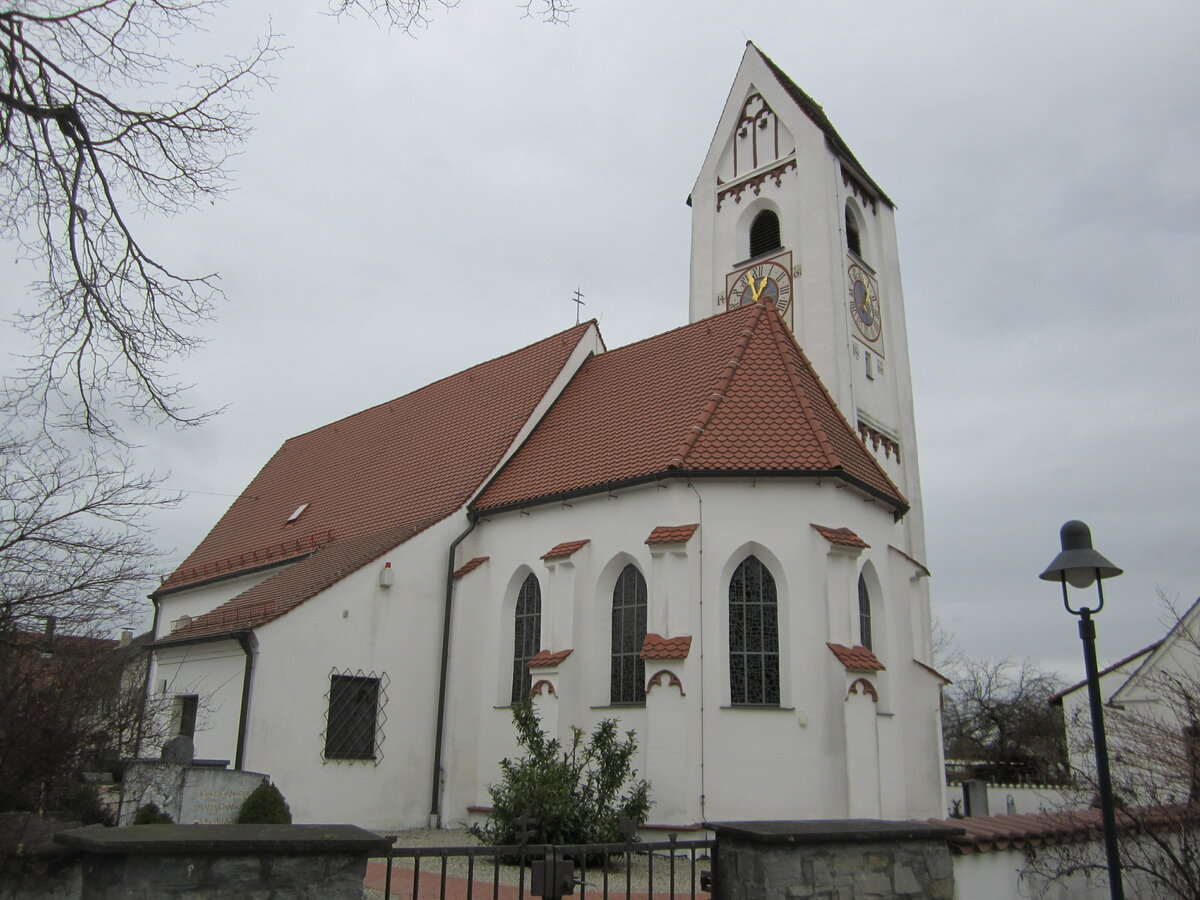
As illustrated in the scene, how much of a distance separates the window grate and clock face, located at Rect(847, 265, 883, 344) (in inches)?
526

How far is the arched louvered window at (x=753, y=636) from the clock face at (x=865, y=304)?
10.5 m

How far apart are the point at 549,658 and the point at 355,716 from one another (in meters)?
3.19

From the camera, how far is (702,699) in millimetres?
13188

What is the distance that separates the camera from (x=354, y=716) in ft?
49.7

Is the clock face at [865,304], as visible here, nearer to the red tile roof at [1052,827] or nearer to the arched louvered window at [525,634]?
the arched louvered window at [525,634]

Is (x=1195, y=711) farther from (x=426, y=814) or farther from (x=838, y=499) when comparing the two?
(x=426, y=814)

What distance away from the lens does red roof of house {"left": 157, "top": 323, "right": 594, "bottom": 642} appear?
1712 cm

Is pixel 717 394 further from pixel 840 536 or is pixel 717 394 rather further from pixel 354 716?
pixel 354 716

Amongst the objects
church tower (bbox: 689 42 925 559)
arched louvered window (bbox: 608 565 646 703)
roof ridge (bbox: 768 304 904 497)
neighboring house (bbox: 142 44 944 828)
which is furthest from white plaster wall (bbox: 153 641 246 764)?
church tower (bbox: 689 42 925 559)

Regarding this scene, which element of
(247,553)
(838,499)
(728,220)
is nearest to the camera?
(838,499)

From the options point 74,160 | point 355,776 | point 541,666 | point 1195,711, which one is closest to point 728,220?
point 541,666

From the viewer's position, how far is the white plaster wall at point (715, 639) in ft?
42.4

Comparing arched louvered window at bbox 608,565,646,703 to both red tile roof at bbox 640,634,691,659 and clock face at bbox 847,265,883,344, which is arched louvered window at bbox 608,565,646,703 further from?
clock face at bbox 847,265,883,344

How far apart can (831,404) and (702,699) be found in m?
5.77
